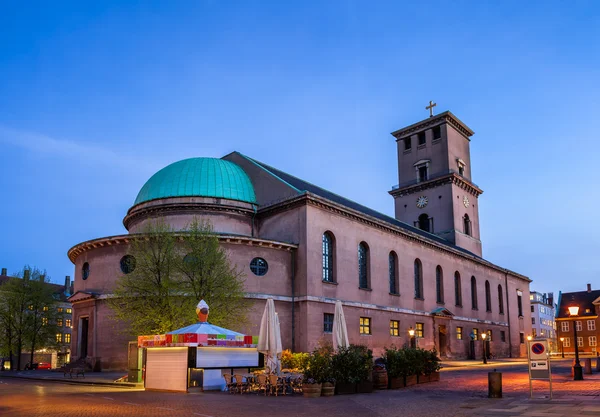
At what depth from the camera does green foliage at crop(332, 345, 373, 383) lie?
20859 mm

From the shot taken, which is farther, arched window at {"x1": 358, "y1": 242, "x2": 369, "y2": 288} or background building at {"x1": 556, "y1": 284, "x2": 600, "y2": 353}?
background building at {"x1": 556, "y1": 284, "x2": 600, "y2": 353}

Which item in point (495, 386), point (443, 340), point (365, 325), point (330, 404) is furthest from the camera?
point (443, 340)

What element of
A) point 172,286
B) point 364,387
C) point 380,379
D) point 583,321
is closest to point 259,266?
point 172,286

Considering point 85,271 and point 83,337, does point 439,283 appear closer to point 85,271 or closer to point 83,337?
point 85,271

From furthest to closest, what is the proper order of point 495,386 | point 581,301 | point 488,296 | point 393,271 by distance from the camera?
1. point 581,301
2. point 488,296
3. point 393,271
4. point 495,386

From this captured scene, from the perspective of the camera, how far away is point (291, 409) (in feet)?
53.4

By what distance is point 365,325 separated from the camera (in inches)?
1679

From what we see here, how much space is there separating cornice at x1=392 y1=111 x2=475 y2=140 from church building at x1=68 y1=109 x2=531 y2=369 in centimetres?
1641

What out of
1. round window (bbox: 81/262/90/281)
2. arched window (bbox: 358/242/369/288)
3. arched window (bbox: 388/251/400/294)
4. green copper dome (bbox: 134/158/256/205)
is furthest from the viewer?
arched window (bbox: 388/251/400/294)

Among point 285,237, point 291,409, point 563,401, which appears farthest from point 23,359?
point 563,401

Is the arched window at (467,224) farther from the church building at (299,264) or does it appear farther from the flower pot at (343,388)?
the flower pot at (343,388)

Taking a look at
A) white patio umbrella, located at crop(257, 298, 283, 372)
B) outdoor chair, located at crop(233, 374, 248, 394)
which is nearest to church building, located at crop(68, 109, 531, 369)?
white patio umbrella, located at crop(257, 298, 283, 372)

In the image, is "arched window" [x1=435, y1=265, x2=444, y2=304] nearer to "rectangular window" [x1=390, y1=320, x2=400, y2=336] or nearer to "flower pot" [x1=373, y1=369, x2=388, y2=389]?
"rectangular window" [x1=390, y1=320, x2=400, y2=336]

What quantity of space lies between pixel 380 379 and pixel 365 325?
20.2 m
